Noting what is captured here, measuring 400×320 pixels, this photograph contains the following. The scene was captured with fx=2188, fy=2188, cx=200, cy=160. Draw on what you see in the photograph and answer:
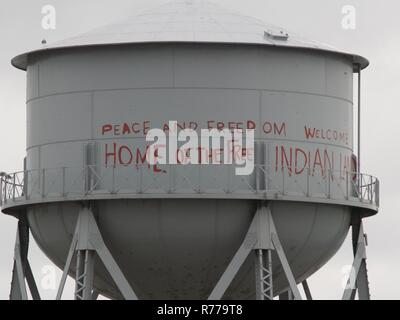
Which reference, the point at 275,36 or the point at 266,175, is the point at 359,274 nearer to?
the point at 266,175

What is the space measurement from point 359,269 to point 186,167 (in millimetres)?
6707

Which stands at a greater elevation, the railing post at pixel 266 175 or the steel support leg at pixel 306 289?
the railing post at pixel 266 175

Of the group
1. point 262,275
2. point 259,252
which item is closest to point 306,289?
point 262,275

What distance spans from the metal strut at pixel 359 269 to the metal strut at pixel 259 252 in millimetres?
3974

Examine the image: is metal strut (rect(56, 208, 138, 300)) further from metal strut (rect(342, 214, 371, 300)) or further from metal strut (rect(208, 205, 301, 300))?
metal strut (rect(342, 214, 371, 300))

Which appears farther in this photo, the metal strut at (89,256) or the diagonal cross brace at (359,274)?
the diagonal cross brace at (359,274)

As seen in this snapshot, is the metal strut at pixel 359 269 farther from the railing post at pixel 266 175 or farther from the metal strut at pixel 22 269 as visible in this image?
the metal strut at pixel 22 269

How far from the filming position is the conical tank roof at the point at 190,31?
58.2 m

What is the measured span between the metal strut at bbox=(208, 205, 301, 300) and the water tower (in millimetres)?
37

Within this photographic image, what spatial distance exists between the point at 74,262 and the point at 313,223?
6504mm

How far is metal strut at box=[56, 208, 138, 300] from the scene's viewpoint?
57438mm

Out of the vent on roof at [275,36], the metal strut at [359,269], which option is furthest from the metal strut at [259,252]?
the vent on roof at [275,36]
